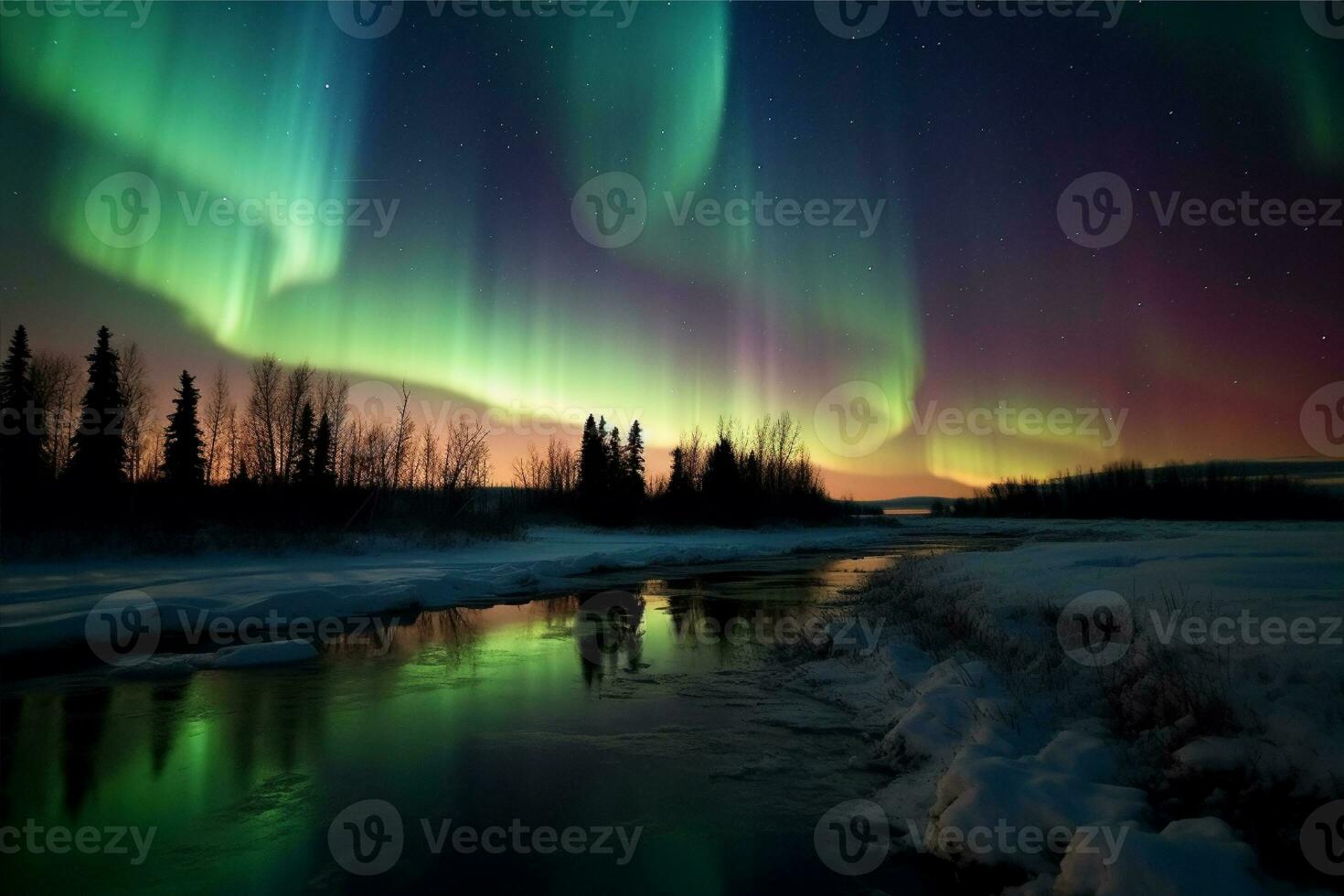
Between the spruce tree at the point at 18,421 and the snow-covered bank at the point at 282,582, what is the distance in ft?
60.9

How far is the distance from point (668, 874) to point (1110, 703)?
540 cm

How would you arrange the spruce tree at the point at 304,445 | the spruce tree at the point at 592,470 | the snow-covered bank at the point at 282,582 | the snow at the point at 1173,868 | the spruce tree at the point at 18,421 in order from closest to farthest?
the snow at the point at 1173,868, the snow-covered bank at the point at 282,582, the spruce tree at the point at 18,421, the spruce tree at the point at 304,445, the spruce tree at the point at 592,470

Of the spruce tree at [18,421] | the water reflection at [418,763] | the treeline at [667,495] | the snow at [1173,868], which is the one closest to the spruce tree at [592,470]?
the treeline at [667,495]

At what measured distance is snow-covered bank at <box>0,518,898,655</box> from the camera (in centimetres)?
1438

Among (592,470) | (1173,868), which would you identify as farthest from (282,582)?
(592,470)

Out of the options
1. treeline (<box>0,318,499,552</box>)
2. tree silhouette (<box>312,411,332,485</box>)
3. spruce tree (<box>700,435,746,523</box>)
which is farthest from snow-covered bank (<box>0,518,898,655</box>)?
spruce tree (<box>700,435,746,523</box>)

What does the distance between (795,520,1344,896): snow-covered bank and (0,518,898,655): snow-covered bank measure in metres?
13.5

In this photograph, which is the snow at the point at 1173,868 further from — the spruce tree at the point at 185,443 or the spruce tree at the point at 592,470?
the spruce tree at the point at 592,470

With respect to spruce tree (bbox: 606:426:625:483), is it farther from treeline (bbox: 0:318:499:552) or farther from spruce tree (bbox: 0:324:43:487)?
spruce tree (bbox: 0:324:43:487)

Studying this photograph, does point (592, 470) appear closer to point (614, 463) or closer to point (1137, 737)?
point (614, 463)

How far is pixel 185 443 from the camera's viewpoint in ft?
147

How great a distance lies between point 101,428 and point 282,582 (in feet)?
97.4

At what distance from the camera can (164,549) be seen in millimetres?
24047

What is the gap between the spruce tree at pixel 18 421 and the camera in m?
33.5
